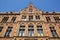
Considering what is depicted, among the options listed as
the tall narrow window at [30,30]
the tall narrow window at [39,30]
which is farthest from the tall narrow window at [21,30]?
the tall narrow window at [39,30]

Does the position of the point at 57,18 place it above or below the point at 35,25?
above

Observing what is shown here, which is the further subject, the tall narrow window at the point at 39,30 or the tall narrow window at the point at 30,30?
the tall narrow window at the point at 39,30

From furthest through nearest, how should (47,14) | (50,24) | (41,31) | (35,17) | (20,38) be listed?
(47,14), (35,17), (50,24), (41,31), (20,38)

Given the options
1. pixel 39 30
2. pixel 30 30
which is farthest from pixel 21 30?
pixel 39 30

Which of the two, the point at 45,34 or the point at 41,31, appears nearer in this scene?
the point at 45,34

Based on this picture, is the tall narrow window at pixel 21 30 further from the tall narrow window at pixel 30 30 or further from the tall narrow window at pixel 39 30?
the tall narrow window at pixel 39 30

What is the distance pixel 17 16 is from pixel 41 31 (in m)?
6.53

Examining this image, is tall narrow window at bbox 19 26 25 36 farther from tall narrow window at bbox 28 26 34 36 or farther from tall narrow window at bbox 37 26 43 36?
tall narrow window at bbox 37 26 43 36

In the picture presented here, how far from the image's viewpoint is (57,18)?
21.7 m

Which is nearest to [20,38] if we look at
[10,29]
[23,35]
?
[23,35]

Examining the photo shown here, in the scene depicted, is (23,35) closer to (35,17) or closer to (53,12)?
(35,17)

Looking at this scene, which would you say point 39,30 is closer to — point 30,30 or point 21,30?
point 30,30

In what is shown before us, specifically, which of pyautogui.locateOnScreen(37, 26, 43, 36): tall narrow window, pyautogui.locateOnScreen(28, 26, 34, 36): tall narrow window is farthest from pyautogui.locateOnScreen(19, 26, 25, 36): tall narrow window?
pyautogui.locateOnScreen(37, 26, 43, 36): tall narrow window

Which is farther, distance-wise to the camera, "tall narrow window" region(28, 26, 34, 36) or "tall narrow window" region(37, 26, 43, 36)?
"tall narrow window" region(37, 26, 43, 36)
